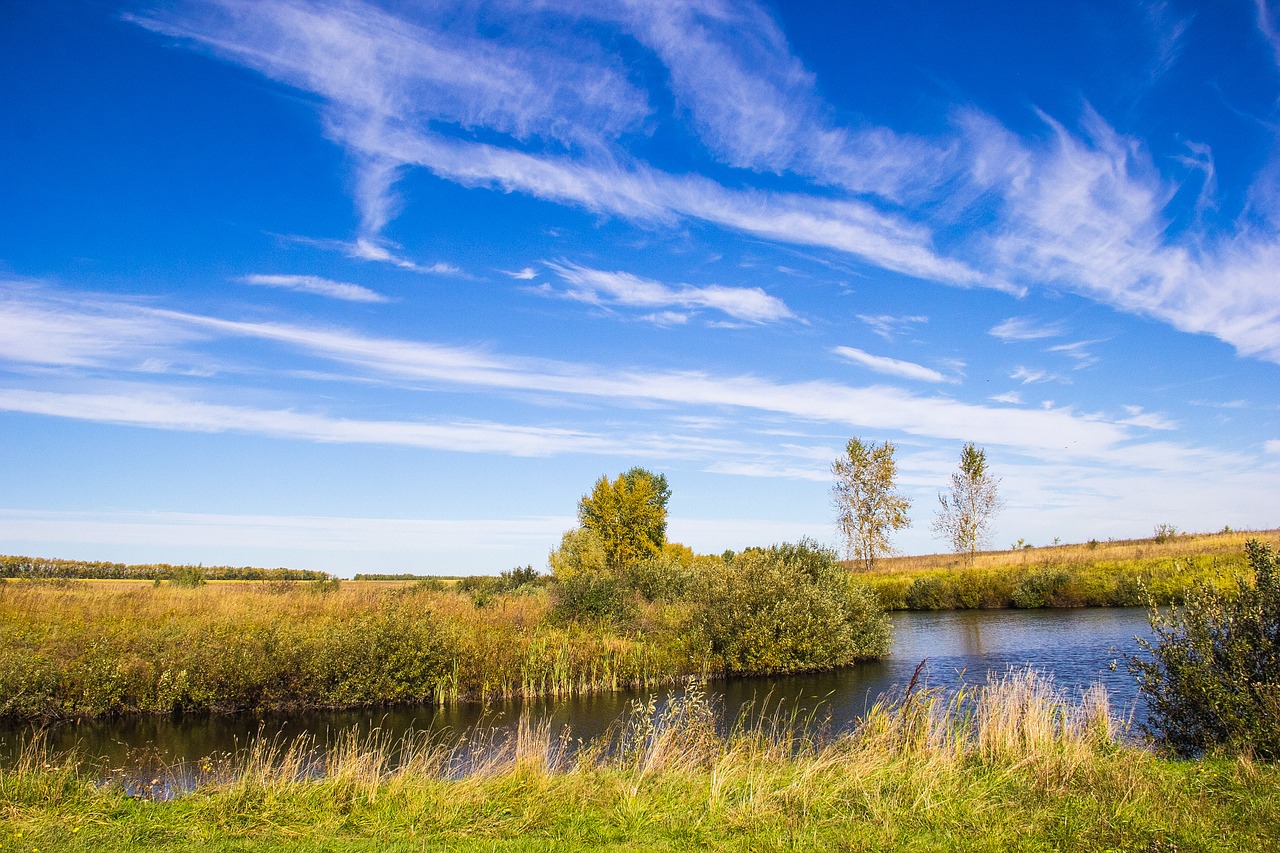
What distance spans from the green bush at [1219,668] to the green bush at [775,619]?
1301 centimetres

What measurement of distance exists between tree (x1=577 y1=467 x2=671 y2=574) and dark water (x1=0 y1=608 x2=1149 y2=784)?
3659 cm

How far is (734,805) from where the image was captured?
27.0ft

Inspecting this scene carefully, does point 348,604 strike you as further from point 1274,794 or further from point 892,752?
point 1274,794

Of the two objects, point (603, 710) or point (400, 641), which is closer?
point (603, 710)

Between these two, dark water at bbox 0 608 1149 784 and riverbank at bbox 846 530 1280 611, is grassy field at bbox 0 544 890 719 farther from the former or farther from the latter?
riverbank at bbox 846 530 1280 611

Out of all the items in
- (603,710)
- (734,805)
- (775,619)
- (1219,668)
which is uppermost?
(1219,668)

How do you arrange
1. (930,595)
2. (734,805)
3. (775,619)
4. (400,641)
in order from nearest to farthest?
(734,805), (400,641), (775,619), (930,595)

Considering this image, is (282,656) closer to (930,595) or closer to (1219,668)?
(1219,668)

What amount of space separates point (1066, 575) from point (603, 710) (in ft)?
111

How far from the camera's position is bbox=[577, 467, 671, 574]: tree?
6350 cm

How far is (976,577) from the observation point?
152 ft

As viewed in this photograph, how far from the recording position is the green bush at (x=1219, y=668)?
998 centimetres

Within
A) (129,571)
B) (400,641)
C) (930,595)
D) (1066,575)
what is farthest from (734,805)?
(129,571)

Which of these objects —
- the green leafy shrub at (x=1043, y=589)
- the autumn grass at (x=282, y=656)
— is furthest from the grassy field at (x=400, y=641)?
the green leafy shrub at (x=1043, y=589)
